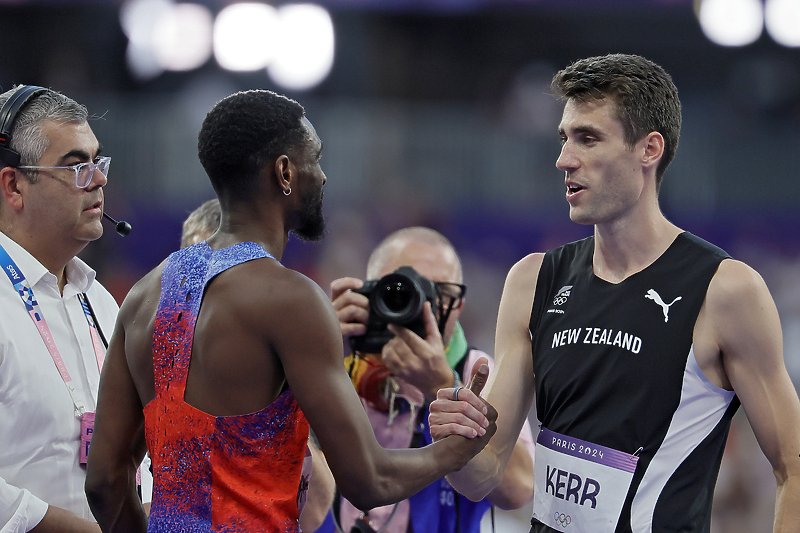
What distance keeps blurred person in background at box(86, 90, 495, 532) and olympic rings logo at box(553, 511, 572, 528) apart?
17.0 inches

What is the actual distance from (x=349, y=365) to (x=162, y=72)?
717 centimetres

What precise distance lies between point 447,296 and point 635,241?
1.00m

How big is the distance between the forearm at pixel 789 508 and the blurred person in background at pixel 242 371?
2.95 ft

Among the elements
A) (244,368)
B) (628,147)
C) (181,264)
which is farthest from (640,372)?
(181,264)

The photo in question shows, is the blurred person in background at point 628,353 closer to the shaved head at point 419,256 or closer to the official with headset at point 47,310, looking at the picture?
the shaved head at point 419,256

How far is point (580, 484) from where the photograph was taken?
2.17 m

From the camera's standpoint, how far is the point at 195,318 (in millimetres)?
1822

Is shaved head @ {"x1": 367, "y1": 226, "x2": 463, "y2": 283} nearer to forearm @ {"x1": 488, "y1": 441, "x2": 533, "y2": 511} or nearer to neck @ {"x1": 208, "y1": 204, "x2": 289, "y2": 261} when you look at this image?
forearm @ {"x1": 488, "y1": 441, "x2": 533, "y2": 511}

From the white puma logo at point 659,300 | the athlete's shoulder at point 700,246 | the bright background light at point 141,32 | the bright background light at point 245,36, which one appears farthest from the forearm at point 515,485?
the bright background light at point 141,32

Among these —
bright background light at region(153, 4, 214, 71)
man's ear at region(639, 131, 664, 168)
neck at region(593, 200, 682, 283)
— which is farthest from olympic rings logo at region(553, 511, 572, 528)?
bright background light at region(153, 4, 214, 71)

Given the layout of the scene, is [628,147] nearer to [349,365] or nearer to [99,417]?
[349,365]

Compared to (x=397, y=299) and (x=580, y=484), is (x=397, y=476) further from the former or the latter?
(x=397, y=299)

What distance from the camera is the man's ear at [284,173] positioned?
1942 millimetres

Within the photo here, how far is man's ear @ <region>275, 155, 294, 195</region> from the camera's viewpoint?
1942 millimetres
